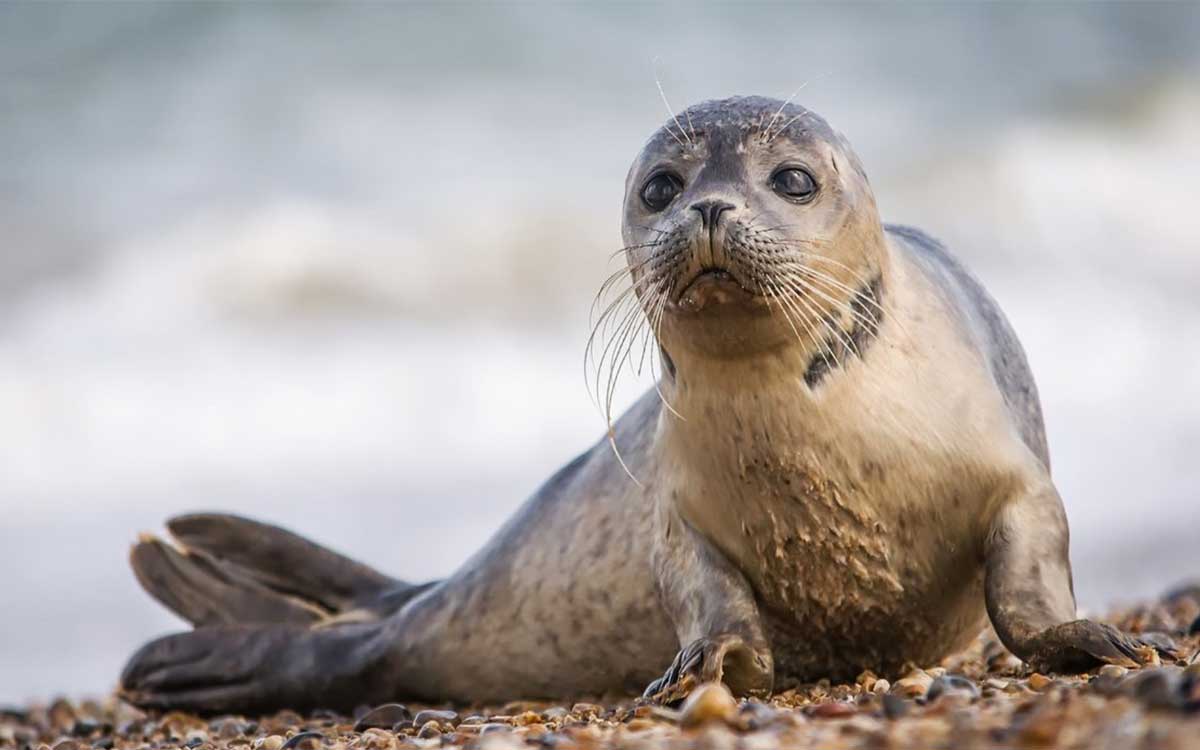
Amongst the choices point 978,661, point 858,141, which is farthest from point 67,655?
point 858,141

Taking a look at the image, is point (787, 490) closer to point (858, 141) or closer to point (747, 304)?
point (747, 304)

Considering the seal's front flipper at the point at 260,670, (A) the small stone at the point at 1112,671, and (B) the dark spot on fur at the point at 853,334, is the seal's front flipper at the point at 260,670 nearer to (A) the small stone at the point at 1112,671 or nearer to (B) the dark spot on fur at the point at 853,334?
(B) the dark spot on fur at the point at 853,334

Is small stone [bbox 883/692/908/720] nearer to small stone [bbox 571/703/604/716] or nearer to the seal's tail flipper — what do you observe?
small stone [bbox 571/703/604/716]

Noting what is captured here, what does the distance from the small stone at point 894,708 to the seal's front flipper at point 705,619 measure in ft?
2.61

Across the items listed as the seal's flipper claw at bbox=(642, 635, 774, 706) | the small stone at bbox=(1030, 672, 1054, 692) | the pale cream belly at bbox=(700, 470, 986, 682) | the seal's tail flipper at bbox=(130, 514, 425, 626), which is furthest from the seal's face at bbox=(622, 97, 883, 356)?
the seal's tail flipper at bbox=(130, 514, 425, 626)

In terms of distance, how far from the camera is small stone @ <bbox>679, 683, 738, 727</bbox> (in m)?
3.36

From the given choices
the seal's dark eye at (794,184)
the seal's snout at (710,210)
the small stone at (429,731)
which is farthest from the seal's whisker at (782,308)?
the small stone at (429,731)

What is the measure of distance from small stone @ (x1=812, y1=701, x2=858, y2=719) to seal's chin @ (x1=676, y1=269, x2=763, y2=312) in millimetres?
980

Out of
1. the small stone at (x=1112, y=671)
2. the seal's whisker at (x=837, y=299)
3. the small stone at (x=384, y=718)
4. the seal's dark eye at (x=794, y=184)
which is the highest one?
the seal's dark eye at (x=794, y=184)

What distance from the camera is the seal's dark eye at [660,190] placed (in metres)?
4.32

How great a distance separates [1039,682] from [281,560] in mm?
3383

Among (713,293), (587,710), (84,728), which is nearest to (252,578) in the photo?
(84,728)

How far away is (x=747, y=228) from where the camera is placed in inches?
159

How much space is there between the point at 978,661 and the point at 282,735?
75.7 inches
